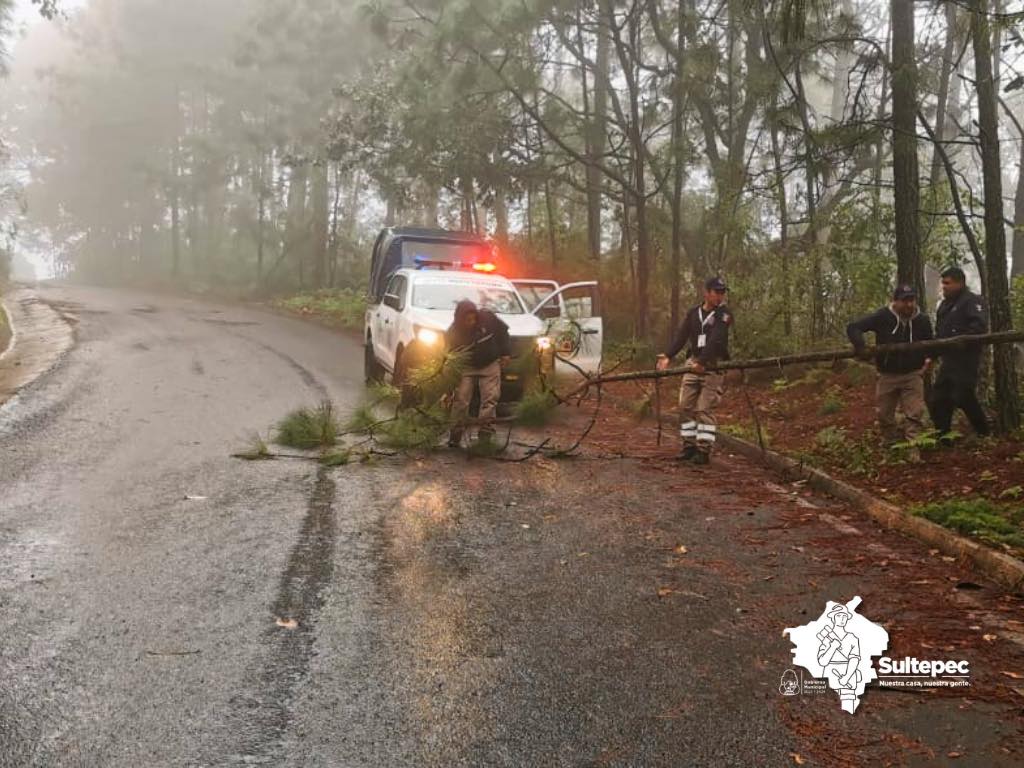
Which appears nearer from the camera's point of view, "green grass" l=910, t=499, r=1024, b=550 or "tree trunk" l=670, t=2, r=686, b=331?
"green grass" l=910, t=499, r=1024, b=550

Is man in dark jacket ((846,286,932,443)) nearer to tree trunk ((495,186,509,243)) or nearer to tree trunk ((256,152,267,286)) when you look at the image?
tree trunk ((495,186,509,243))

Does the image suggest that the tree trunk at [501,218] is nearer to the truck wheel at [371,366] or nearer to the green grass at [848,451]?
the truck wheel at [371,366]

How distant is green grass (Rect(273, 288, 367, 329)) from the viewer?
26.4 m

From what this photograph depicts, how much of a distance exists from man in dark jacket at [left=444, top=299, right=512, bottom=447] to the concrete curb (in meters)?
3.05

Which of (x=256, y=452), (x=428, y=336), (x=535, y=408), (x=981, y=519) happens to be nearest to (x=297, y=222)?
(x=428, y=336)

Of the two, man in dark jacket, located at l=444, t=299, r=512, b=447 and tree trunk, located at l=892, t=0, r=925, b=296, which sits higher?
tree trunk, located at l=892, t=0, r=925, b=296

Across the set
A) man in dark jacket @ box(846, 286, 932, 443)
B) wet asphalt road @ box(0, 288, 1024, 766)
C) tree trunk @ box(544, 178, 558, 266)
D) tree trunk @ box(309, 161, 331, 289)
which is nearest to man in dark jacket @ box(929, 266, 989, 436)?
man in dark jacket @ box(846, 286, 932, 443)

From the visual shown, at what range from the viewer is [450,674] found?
3918mm

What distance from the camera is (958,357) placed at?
8062 mm

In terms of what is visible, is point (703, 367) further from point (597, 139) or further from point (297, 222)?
point (297, 222)

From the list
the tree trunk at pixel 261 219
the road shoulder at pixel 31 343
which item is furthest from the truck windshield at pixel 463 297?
the tree trunk at pixel 261 219

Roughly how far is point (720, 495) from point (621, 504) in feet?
3.57

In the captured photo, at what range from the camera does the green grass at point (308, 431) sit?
8.96 meters

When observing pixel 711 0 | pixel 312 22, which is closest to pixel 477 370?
pixel 711 0
